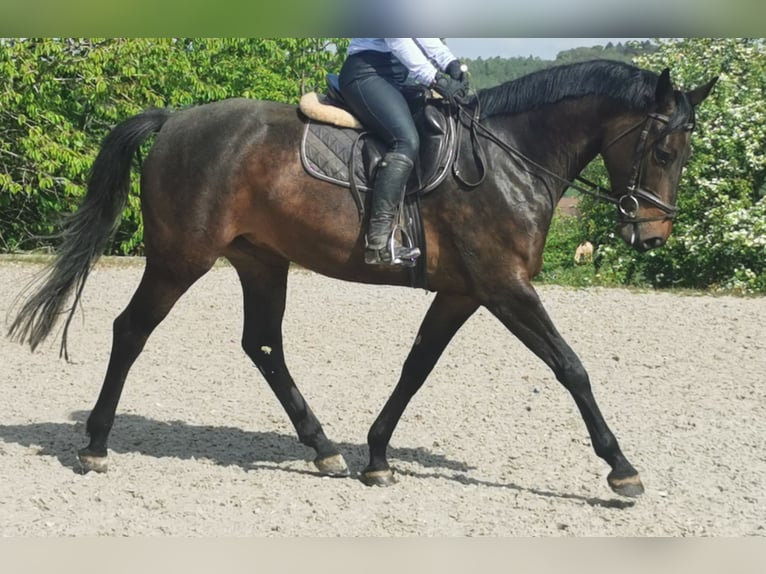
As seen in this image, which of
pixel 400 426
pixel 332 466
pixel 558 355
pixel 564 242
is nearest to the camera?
Answer: pixel 558 355

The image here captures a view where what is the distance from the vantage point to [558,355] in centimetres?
529

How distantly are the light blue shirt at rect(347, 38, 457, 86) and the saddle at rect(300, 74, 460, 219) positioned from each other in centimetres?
20

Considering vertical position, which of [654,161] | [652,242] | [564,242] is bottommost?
[564,242]

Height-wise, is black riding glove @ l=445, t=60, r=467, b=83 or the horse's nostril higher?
black riding glove @ l=445, t=60, r=467, b=83

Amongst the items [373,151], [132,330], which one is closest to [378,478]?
[132,330]

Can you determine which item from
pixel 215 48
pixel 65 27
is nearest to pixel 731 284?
pixel 215 48

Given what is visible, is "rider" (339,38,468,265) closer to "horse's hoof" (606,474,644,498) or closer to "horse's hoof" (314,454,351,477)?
"horse's hoof" (314,454,351,477)

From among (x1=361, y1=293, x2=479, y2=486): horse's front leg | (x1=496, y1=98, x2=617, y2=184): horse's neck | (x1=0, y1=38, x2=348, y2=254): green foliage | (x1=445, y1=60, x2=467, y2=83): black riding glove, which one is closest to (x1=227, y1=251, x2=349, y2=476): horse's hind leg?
(x1=361, y1=293, x2=479, y2=486): horse's front leg

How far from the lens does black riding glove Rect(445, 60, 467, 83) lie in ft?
17.9

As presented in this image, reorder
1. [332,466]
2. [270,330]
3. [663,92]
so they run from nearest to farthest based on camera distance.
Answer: [663,92] < [332,466] < [270,330]

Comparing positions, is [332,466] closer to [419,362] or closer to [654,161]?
[419,362]

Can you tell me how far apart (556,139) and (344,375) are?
3.26 meters

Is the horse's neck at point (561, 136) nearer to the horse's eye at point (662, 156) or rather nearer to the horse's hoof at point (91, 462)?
the horse's eye at point (662, 156)

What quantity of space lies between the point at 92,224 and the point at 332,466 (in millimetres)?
1940
